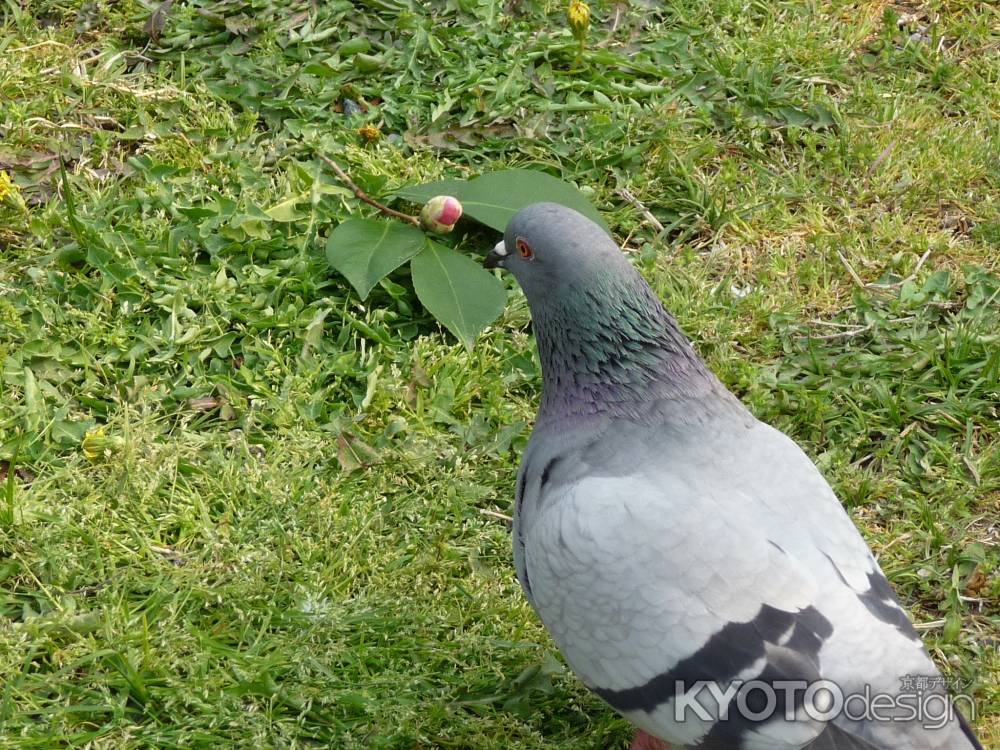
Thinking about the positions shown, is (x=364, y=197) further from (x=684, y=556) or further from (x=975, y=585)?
(x=975, y=585)

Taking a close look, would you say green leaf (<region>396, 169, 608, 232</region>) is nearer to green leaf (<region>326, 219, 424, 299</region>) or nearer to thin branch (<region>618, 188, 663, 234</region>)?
green leaf (<region>326, 219, 424, 299</region>)

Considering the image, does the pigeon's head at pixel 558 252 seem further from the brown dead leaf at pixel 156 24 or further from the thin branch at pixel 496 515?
the brown dead leaf at pixel 156 24

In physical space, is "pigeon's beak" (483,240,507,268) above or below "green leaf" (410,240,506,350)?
above

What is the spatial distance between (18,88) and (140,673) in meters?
3.13

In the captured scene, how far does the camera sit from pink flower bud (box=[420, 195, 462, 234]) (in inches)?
191

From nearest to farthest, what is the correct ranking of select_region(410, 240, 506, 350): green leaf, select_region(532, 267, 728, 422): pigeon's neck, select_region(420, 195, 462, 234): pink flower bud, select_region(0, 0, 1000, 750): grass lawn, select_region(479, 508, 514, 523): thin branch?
1. select_region(532, 267, 728, 422): pigeon's neck
2. select_region(0, 0, 1000, 750): grass lawn
3. select_region(479, 508, 514, 523): thin branch
4. select_region(410, 240, 506, 350): green leaf
5. select_region(420, 195, 462, 234): pink flower bud

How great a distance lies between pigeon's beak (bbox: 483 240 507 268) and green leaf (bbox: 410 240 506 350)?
764mm

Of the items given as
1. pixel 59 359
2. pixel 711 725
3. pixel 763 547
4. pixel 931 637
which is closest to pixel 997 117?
pixel 931 637

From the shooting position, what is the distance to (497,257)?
12.6ft

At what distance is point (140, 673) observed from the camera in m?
3.60

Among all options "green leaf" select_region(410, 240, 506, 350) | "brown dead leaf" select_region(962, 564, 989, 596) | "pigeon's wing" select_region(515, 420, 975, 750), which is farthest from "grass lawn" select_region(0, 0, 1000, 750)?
"pigeon's wing" select_region(515, 420, 975, 750)

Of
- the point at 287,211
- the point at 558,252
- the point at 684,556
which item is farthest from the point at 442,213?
the point at 684,556

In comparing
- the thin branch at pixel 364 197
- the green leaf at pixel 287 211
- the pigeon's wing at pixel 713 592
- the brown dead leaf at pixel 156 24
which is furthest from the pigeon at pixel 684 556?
the brown dead leaf at pixel 156 24

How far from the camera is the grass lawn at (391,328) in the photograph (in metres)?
Result: 3.74
